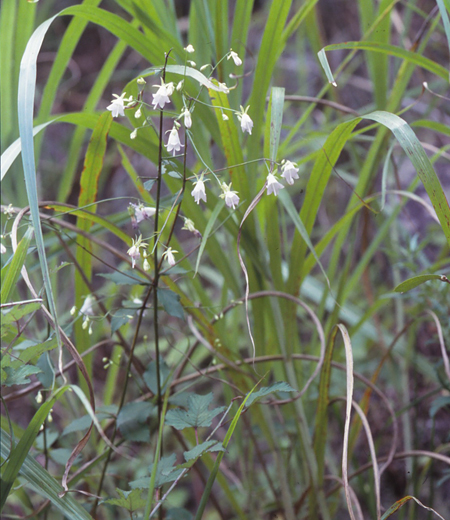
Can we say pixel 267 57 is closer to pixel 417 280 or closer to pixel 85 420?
pixel 417 280

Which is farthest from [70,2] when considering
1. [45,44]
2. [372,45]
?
[372,45]

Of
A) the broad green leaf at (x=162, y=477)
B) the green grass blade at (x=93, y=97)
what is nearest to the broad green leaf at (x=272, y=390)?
the broad green leaf at (x=162, y=477)

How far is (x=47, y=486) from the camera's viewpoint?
0.48 meters

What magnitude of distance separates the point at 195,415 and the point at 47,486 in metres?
0.18

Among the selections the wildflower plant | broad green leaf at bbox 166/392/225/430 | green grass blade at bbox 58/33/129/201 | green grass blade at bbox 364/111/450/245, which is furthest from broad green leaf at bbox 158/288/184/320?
green grass blade at bbox 58/33/129/201

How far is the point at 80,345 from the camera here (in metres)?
0.73

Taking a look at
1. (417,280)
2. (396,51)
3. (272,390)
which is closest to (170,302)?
(272,390)

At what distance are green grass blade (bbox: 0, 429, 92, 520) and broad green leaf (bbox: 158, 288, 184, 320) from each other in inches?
8.8

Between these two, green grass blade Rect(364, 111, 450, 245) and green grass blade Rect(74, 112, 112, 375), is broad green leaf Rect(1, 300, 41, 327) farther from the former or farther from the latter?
→ green grass blade Rect(364, 111, 450, 245)

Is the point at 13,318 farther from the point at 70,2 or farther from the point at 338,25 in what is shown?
the point at 70,2

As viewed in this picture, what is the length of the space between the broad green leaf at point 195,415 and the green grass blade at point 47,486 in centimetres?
14

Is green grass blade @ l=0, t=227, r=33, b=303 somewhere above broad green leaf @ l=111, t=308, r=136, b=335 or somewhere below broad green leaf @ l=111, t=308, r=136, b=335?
above

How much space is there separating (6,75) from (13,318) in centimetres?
58

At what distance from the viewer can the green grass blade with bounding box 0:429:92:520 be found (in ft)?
1.56
